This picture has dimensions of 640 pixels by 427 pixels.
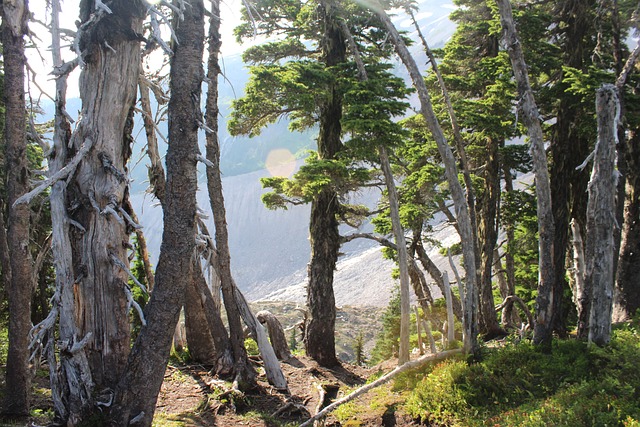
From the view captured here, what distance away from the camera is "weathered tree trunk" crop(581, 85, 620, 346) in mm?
8383

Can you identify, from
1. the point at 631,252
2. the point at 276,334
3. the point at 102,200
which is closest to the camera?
the point at 102,200

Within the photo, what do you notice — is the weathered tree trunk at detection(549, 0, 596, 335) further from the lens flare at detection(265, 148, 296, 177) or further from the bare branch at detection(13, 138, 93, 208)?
the lens flare at detection(265, 148, 296, 177)

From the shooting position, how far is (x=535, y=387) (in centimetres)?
805

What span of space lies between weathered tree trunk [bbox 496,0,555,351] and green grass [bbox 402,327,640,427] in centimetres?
72

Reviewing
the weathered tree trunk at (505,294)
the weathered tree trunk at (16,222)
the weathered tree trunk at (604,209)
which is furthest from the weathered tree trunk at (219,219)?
the weathered tree trunk at (505,294)

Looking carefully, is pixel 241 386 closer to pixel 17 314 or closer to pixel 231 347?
pixel 231 347

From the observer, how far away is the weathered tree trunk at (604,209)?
8.38 metres

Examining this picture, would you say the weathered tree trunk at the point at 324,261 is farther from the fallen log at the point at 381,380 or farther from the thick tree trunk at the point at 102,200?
the thick tree trunk at the point at 102,200

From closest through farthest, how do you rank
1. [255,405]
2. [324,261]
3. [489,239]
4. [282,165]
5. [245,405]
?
[245,405], [255,405], [324,261], [489,239], [282,165]

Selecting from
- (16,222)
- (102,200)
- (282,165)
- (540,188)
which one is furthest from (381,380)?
(282,165)

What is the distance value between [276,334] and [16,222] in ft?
26.4

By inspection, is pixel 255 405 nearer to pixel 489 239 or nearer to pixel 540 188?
pixel 540 188

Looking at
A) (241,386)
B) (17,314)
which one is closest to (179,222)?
(17,314)

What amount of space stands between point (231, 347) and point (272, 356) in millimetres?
932
